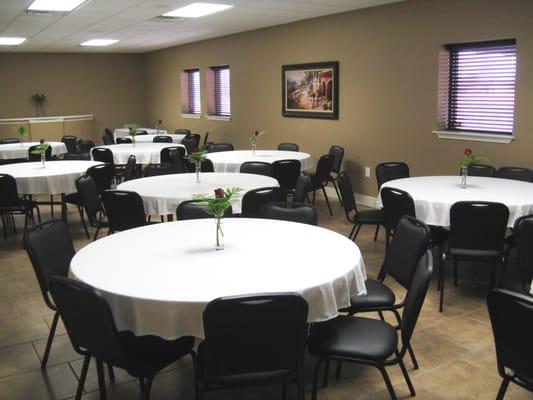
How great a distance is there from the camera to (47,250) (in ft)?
9.93

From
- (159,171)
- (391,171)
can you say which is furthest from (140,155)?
(391,171)

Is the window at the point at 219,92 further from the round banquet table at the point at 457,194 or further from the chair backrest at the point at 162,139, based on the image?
the round banquet table at the point at 457,194

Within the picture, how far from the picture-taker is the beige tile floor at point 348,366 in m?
2.88

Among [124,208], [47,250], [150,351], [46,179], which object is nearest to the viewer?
[150,351]

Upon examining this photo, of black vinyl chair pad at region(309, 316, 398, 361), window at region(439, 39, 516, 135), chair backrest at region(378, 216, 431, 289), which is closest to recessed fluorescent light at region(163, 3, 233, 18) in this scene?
window at region(439, 39, 516, 135)

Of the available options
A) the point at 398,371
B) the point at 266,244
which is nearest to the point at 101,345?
the point at 266,244

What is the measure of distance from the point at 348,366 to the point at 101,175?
152 inches

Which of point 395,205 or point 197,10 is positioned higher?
point 197,10

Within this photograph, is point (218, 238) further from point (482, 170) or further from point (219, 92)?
point (219, 92)

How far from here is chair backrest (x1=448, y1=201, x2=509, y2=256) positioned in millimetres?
3807

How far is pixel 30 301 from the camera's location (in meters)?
4.27

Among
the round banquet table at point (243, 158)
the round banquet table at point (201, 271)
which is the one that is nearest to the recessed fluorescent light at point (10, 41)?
the round banquet table at point (243, 158)

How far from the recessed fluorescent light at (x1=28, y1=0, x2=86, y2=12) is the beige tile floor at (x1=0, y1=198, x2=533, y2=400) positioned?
12.2 ft

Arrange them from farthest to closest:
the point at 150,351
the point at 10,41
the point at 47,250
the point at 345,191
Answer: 1. the point at 10,41
2. the point at 345,191
3. the point at 47,250
4. the point at 150,351
